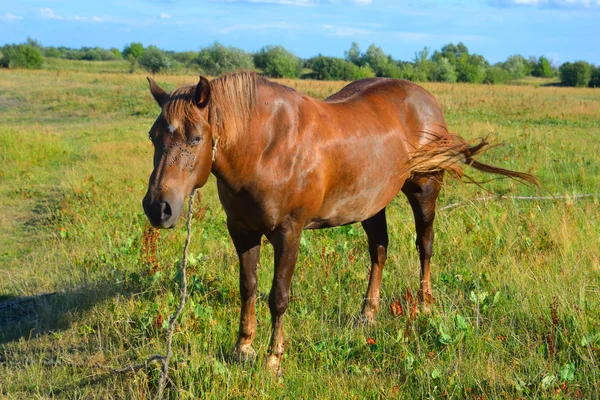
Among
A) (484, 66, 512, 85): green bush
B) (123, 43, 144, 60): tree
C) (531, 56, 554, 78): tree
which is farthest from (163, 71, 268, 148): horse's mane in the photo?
(123, 43, 144, 60): tree

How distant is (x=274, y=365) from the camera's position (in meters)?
3.45

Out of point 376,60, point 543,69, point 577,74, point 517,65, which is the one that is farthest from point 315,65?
point 543,69

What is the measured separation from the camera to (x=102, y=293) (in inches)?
179

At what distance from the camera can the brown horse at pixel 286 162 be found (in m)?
2.78

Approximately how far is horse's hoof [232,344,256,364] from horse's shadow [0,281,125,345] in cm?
141

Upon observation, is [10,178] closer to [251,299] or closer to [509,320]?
[251,299]

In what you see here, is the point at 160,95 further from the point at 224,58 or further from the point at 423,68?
the point at 423,68

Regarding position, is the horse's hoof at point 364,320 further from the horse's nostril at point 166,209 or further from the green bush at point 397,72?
the green bush at point 397,72

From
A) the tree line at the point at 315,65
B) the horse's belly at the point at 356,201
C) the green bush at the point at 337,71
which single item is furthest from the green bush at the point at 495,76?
the horse's belly at the point at 356,201

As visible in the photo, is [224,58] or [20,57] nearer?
[224,58]

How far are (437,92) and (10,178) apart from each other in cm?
2317

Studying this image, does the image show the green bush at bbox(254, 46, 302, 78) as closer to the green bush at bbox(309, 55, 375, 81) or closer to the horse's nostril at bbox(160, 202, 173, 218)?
the green bush at bbox(309, 55, 375, 81)

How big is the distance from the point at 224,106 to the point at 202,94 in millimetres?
243

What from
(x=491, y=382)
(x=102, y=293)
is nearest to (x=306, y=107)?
(x=491, y=382)
